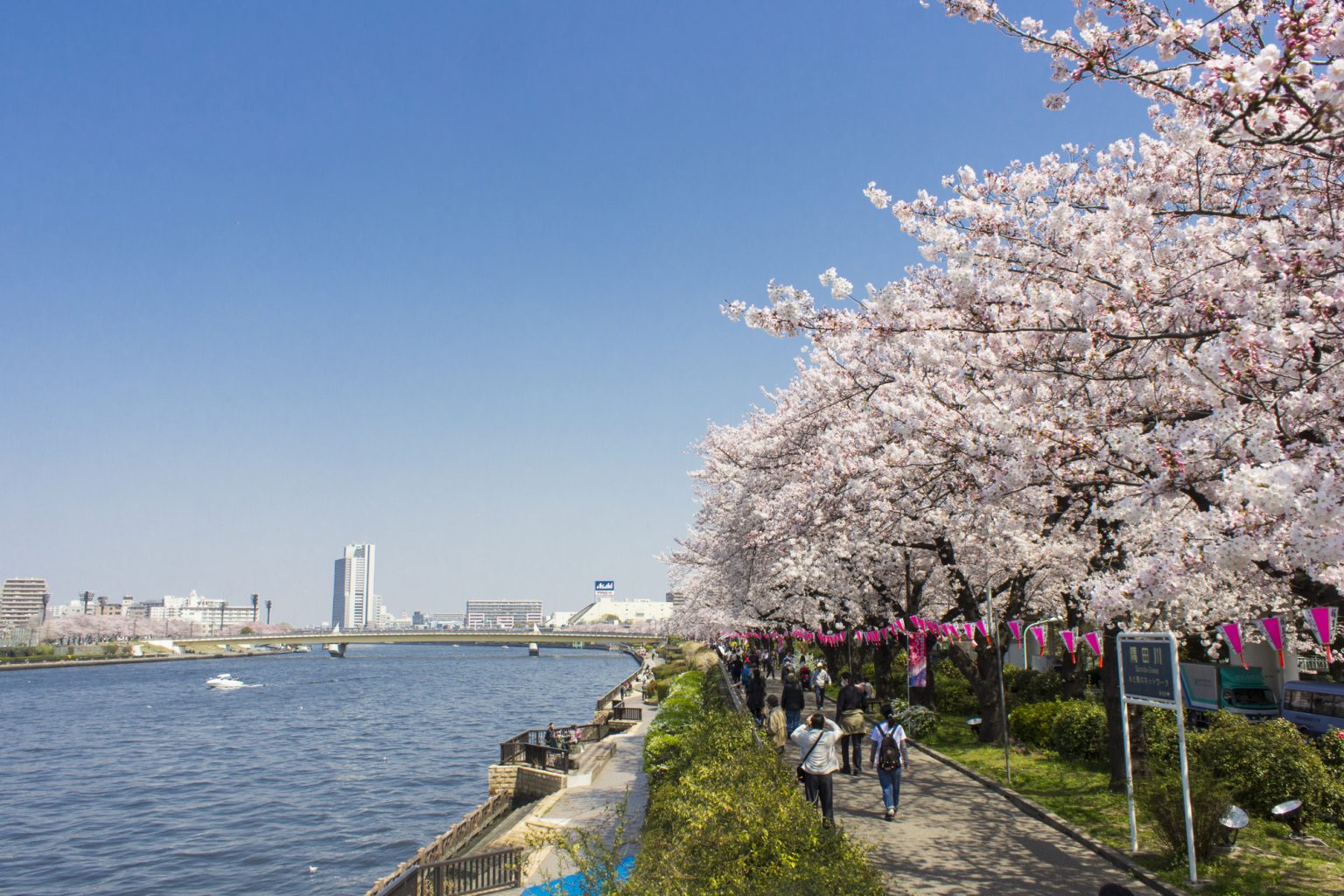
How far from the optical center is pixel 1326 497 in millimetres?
5633

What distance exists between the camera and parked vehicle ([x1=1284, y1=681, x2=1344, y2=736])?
2027 cm

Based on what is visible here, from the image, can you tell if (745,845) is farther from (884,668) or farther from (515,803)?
(884,668)

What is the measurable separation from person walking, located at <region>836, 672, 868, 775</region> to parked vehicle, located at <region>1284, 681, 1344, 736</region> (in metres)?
11.0

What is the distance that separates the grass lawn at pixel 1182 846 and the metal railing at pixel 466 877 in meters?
9.27

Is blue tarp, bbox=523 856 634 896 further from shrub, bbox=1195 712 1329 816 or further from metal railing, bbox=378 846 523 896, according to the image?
shrub, bbox=1195 712 1329 816

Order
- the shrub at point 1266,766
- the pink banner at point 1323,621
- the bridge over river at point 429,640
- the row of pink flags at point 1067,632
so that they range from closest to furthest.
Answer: the pink banner at point 1323,621, the row of pink flags at point 1067,632, the shrub at point 1266,766, the bridge over river at point 429,640

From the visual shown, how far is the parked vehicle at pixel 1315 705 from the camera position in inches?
798

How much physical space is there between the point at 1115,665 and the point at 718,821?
8886 mm

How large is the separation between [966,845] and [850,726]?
220 inches

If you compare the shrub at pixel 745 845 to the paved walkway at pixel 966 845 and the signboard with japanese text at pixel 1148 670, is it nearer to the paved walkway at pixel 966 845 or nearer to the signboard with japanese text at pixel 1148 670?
the paved walkway at pixel 966 845

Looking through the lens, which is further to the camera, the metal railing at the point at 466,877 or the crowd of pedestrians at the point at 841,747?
the metal railing at the point at 466,877

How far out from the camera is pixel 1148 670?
1091 cm

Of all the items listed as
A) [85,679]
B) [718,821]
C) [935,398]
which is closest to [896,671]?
[935,398]

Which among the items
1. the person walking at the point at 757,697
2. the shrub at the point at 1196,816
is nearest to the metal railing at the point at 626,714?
the person walking at the point at 757,697
